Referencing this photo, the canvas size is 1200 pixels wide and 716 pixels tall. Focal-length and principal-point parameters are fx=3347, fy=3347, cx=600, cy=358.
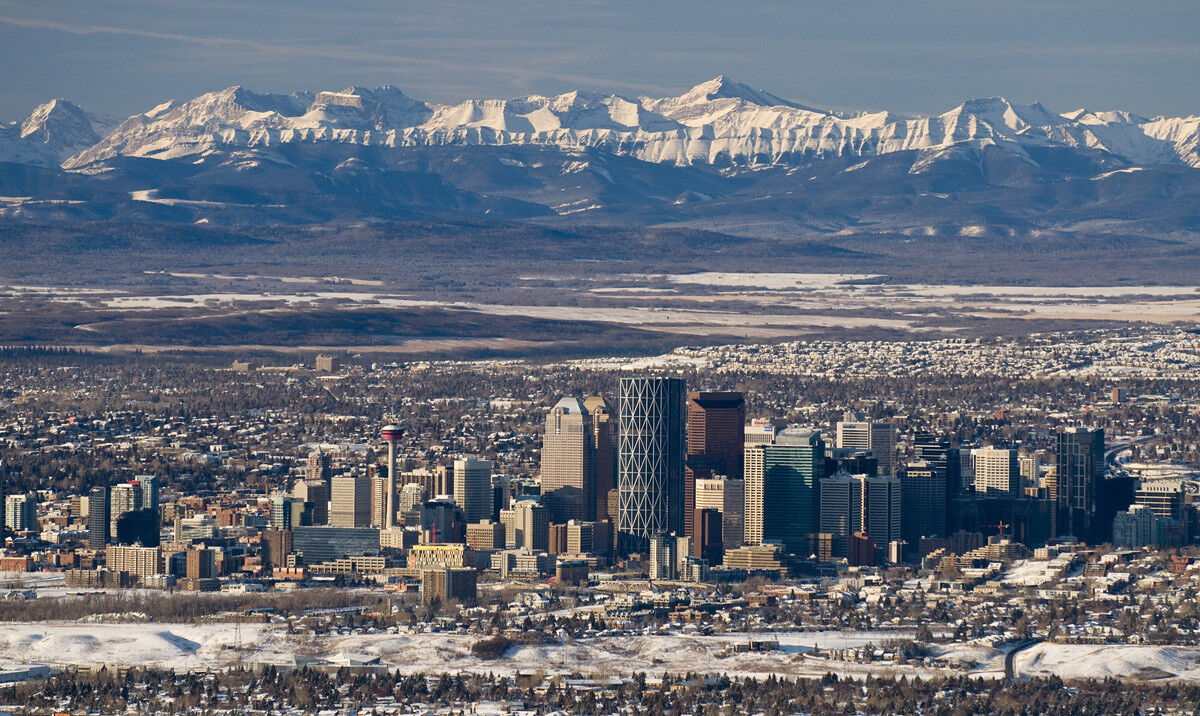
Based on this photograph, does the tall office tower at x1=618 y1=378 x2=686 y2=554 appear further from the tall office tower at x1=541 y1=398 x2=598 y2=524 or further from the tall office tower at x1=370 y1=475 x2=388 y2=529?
the tall office tower at x1=370 y1=475 x2=388 y2=529

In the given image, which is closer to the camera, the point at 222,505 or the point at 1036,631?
the point at 1036,631

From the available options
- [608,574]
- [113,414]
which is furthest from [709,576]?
[113,414]

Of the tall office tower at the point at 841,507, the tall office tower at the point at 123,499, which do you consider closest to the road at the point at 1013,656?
the tall office tower at the point at 841,507

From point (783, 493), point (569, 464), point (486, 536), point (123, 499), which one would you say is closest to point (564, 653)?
point (486, 536)

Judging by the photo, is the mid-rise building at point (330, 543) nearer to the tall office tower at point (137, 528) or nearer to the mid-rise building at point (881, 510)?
the tall office tower at point (137, 528)

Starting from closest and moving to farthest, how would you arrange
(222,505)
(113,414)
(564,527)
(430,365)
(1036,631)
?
(1036,631)
(564,527)
(222,505)
(113,414)
(430,365)

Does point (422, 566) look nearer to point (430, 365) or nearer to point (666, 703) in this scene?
point (666, 703)

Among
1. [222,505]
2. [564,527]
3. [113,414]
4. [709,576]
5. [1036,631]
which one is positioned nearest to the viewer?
[1036,631]
